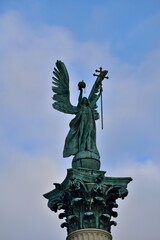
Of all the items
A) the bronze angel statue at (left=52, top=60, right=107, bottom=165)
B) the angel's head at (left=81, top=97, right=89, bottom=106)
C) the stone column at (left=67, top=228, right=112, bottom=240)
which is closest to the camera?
the stone column at (left=67, top=228, right=112, bottom=240)

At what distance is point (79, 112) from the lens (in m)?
36.9

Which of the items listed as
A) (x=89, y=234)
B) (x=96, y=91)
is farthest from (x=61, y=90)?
(x=89, y=234)

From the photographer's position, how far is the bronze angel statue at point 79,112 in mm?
35906

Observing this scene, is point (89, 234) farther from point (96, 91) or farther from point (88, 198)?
point (96, 91)

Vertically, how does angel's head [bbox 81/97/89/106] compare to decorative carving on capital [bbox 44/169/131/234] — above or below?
above

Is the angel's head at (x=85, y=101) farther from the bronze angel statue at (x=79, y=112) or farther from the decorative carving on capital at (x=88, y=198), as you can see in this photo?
the decorative carving on capital at (x=88, y=198)

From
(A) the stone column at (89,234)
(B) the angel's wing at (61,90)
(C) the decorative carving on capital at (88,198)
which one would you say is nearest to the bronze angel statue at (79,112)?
(B) the angel's wing at (61,90)

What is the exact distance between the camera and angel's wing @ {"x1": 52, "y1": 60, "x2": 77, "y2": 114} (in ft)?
124

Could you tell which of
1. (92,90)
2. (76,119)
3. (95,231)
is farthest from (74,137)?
(95,231)

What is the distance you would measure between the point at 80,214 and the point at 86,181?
1695 mm

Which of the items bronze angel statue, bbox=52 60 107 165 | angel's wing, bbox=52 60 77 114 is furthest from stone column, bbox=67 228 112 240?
angel's wing, bbox=52 60 77 114

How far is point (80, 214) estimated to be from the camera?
32.5 metres

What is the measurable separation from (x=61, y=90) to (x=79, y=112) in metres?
2.55

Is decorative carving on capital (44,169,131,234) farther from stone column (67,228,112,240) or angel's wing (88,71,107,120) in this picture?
angel's wing (88,71,107,120)
